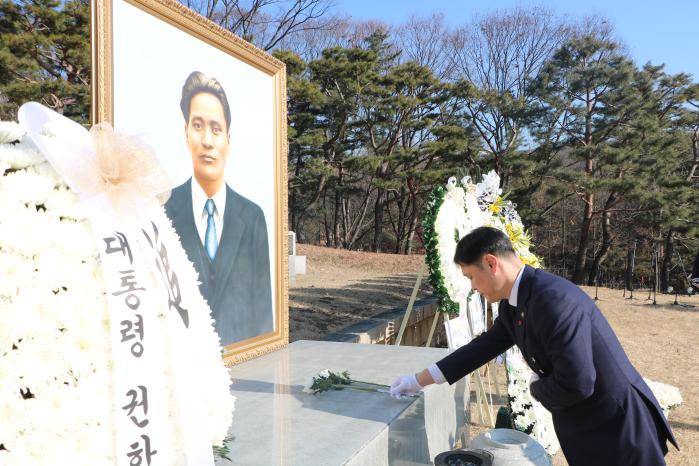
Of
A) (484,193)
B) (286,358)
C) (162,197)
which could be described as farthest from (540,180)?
(162,197)

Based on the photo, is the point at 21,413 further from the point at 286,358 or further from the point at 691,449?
the point at 691,449

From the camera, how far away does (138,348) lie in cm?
108

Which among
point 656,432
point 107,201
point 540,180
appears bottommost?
point 656,432

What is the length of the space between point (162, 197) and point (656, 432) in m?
1.94

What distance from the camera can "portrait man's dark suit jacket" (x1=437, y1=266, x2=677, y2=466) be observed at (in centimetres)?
190

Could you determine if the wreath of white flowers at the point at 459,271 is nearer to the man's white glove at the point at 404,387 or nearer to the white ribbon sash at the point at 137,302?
the man's white glove at the point at 404,387

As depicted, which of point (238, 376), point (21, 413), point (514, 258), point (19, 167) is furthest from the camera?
point (238, 376)

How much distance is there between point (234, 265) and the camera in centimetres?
301

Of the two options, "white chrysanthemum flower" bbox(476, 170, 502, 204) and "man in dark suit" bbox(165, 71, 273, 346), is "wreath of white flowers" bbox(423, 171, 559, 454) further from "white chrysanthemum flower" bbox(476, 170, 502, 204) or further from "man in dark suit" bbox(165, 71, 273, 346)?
"man in dark suit" bbox(165, 71, 273, 346)

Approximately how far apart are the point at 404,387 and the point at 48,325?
1.68 meters

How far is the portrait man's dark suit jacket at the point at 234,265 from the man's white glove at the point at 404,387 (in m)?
0.99

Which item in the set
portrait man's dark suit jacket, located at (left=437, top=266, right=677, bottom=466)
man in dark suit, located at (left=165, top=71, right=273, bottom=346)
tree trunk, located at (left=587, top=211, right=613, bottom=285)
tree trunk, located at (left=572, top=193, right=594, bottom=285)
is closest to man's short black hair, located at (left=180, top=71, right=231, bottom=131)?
man in dark suit, located at (left=165, top=71, right=273, bottom=346)

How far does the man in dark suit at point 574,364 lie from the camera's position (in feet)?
6.27

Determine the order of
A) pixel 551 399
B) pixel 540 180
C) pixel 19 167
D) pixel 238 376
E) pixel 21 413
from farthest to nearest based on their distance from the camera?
pixel 540 180 < pixel 238 376 < pixel 551 399 < pixel 19 167 < pixel 21 413
